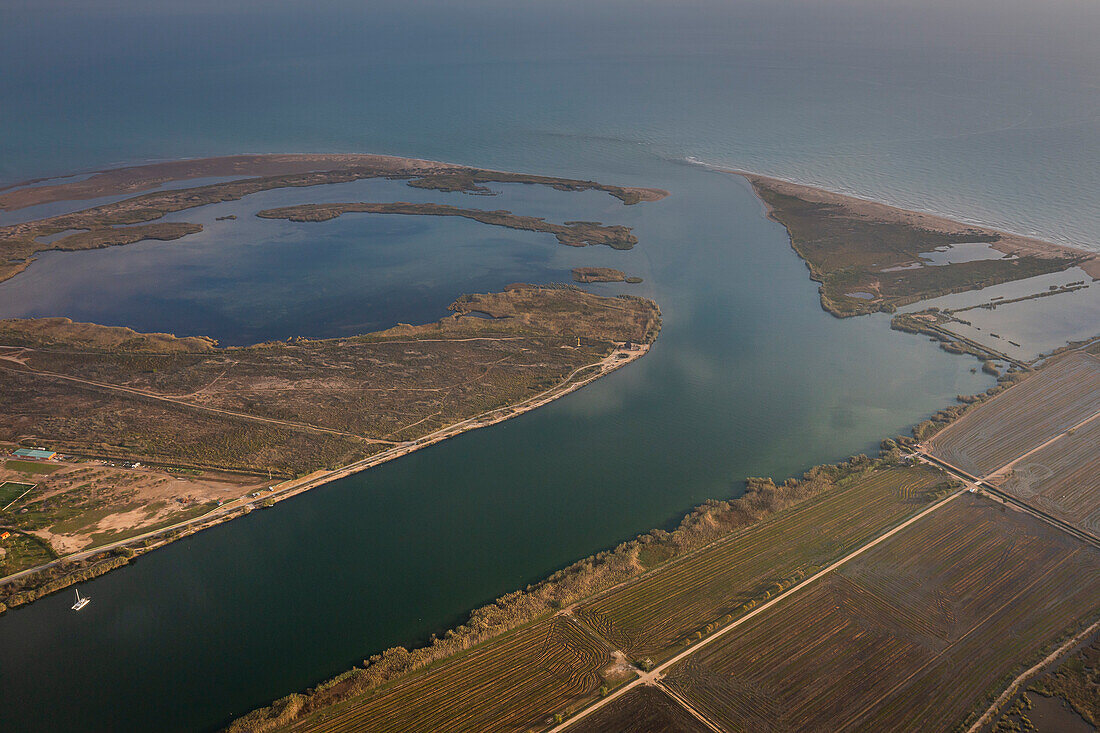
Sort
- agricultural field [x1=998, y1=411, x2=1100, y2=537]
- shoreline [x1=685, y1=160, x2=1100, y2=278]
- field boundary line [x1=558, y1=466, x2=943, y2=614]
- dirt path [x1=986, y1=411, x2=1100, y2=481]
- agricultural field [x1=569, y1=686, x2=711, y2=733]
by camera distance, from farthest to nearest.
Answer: shoreline [x1=685, y1=160, x2=1100, y2=278] < dirt path [x1=986, y1=411, x2=1100, y2=481] < agricultural field [x1=998, y1=411, x2=1100, y2=537] < field boundary line [x1=558, y1=466, x2=943, y2=614] < agricultural field [x1=569, y1=686, x2=711, y2=733]

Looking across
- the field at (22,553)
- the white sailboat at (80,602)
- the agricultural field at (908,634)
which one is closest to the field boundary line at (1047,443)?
the agricultural field at (908,634)

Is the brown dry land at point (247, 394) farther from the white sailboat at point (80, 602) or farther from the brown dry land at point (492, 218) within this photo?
the brown dry land at point (492, 218)

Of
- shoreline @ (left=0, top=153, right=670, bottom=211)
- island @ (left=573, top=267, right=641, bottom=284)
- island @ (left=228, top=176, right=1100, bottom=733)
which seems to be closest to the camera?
island @ (left=228, top=176, right=1100, bottom=733)

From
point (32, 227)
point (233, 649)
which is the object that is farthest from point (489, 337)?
point (32, 227)

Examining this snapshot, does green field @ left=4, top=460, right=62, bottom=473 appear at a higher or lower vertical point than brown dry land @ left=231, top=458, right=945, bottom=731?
higher

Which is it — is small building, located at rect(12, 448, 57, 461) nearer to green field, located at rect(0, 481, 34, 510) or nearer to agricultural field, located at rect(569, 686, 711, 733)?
green field, located at rect(0, 481, 34, 510)

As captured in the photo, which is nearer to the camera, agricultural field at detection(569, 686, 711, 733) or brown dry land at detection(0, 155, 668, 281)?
agricultural field at detection(569, 686, 711, 733)

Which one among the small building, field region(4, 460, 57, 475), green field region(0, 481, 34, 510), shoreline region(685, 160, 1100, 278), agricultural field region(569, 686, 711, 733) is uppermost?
shoreline region(685, 160, 1100, 278)

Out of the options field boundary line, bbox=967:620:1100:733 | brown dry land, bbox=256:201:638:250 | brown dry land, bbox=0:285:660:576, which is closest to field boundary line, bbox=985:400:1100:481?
field boundary line, bbox=967:620:1100:733
